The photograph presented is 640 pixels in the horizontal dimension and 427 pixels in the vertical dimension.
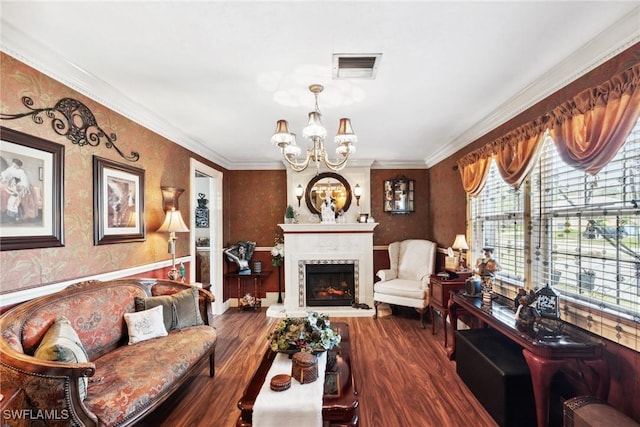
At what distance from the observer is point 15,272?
175cm

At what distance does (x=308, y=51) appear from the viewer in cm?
187

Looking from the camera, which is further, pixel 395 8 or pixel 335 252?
pixel 335 252

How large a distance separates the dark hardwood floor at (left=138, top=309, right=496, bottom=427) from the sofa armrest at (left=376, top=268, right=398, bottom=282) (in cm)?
80

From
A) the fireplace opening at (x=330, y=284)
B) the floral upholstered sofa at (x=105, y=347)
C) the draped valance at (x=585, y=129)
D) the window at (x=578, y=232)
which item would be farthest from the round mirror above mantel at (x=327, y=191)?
the draped valance at (x=585, y=129)

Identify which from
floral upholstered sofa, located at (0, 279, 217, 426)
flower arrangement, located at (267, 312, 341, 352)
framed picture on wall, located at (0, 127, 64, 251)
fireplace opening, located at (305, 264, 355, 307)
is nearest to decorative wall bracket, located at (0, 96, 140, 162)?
framed picture on wall, located at (0, 127, 64, 251)

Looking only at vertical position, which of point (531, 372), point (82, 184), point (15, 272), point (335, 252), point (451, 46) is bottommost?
point (531, 372)

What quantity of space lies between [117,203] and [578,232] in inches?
146

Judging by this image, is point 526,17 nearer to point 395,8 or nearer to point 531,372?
point 395,8

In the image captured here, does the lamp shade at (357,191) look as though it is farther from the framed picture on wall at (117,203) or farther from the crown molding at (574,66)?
the framed picture on wall at (117,203)

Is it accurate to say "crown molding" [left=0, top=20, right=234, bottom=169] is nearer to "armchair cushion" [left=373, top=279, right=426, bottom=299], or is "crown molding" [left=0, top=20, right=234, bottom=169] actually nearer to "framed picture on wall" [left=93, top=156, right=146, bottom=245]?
"framed picture on wall" [left=93, top=156, right=146, bottom=245]

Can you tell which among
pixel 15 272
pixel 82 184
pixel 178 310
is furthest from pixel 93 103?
pixel 178 310

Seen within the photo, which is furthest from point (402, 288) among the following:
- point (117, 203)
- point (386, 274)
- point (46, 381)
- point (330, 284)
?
point (46, 381)

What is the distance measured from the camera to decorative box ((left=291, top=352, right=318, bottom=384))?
1798mm

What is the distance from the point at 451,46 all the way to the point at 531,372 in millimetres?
2139
